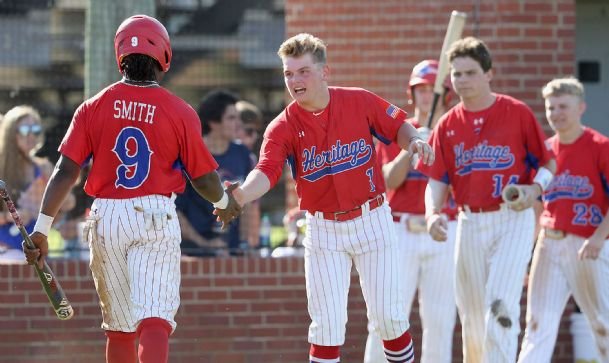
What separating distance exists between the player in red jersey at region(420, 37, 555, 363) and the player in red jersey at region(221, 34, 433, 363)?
0.75 meters

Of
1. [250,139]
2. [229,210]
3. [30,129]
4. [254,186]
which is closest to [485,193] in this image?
[254,186]

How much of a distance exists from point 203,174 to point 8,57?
3482mm

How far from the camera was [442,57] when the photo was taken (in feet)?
30.1

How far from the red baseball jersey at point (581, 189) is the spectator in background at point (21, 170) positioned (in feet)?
11.9

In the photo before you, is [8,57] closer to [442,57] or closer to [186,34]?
[186,34]

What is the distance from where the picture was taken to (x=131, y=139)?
6926 mm

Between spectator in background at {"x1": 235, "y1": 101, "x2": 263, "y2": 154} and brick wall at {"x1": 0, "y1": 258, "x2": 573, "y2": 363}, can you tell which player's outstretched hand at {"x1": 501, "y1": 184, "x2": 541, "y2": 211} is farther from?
spectator in background at {"x1": 235, "y1": 101, "x2": 263, "y2": 154}

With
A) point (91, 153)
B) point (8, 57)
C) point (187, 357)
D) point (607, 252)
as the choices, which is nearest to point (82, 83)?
point (8, 57)

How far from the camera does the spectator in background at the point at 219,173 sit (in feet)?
32.3

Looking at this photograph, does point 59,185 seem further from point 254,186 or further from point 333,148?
point 333,148

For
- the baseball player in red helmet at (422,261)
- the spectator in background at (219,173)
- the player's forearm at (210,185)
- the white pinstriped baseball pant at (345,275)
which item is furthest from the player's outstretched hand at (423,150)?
the spectator in background at (219,173)

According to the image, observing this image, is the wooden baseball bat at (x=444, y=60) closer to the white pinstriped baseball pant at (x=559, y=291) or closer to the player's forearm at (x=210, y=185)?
the white pinstriped baseball pant at (x=559, y=291)

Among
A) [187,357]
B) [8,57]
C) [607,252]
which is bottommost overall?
[187,357]

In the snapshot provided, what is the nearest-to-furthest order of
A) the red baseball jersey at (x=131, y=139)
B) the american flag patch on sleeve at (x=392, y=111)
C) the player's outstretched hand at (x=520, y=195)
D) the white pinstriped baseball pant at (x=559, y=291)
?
the red baseball jersey at (x=131, y=139), the american flag patch on sleeve at (x=392, y=111), the player's outstretched hand at (x=520, y=195), the white pinstriped baseball pant at (x=559, y=291)
